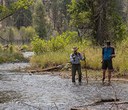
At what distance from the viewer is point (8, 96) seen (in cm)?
1530

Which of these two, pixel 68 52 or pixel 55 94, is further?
pixel 68 52

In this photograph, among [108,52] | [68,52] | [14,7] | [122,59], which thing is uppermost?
[14,7]

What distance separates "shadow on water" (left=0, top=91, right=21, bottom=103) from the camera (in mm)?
14398

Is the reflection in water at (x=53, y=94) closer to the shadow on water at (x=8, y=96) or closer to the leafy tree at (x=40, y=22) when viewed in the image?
the shadow on water at (x=8, y=96)

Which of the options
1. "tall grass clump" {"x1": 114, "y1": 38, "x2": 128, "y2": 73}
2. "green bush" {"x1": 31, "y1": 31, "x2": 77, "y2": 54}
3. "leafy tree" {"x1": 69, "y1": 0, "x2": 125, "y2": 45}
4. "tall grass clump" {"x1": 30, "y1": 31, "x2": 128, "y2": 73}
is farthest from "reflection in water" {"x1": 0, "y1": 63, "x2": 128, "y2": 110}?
"leafy tree" {"x1": 69, "y1": 0, "x2": 125, "y2": 45}

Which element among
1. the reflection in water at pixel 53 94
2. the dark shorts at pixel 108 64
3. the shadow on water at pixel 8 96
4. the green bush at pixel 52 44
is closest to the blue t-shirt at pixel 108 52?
the dark shorts at pixel 108 64

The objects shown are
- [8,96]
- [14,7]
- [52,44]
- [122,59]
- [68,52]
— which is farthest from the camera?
[14,7]

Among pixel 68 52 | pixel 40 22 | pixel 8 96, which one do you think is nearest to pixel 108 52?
pixel 8 96

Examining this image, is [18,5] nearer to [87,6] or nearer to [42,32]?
[87,6]

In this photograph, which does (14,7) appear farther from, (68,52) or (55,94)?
(55,94)

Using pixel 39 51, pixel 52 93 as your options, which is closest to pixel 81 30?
pixel 39 51

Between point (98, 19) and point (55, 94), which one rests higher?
point (98, 19)

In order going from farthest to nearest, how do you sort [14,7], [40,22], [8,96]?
[40,22], [14,7], [8,96]

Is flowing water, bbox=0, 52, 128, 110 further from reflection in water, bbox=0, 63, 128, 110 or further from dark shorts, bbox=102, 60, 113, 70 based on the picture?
dark shorts, bbox=102, 60, 113, 70
